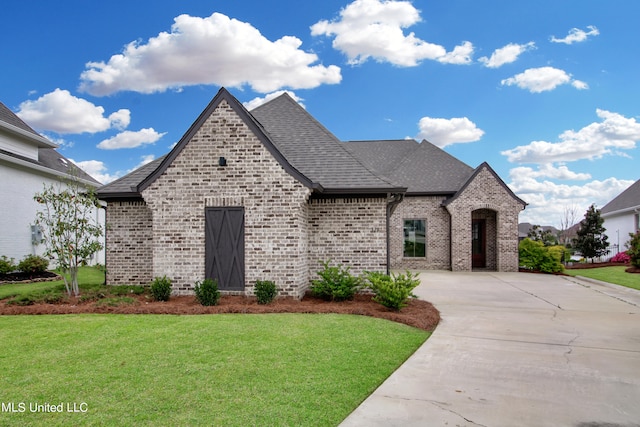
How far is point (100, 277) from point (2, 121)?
8.52 metres

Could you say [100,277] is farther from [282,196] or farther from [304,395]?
[304,395]

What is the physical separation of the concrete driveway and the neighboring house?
11.0ft

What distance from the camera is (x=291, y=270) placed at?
10.6 meters

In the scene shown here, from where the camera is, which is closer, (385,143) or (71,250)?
(71,250)

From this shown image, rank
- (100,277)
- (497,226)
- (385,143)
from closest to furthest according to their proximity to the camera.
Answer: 1. (100,277)
2. (497,226)
3. (385,143)

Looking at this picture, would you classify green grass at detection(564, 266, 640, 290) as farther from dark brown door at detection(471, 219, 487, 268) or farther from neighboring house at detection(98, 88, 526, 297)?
neighboring house at detection(98, 88, 526, 297)

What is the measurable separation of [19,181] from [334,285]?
666 inches

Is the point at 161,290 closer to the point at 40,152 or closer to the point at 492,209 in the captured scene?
the point at 492,209

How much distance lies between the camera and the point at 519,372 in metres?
6.03

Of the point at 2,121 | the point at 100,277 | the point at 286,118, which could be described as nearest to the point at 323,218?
the point at 286,118

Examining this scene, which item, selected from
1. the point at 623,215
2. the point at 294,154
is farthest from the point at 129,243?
the point at 623,215

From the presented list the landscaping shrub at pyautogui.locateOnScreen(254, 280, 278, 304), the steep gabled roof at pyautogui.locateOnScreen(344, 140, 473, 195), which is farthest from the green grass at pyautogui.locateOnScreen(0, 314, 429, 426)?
the steep gabled roof at pyautogui.locateOnScreen(344, 140, 473, 195)

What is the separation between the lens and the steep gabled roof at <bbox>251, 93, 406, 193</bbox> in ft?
38.2

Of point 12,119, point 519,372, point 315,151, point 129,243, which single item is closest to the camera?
point 519,372
